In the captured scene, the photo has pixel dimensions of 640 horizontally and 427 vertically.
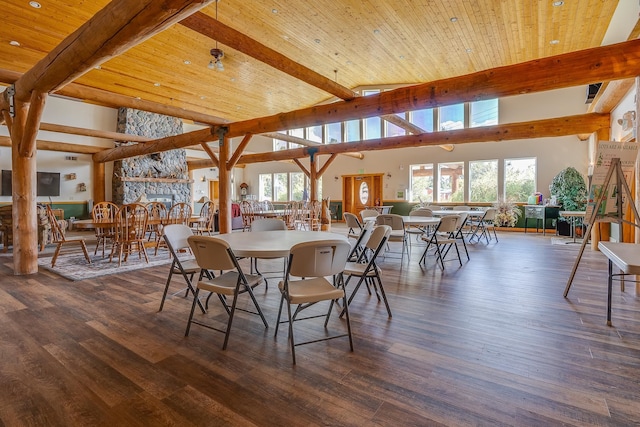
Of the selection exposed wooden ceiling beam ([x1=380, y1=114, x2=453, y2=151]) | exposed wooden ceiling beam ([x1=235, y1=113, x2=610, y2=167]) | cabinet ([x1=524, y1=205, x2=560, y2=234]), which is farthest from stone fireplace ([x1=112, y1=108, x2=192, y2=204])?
cabinet ([x1=524, y1=205, x2=560, y2=234])

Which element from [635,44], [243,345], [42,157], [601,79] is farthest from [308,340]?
[42,157]

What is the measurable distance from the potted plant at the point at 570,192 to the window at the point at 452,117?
3.13m

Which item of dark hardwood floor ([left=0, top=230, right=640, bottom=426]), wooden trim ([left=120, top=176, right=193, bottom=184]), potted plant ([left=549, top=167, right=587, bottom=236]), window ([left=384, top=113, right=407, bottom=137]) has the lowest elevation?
dark hardwood floor ([left=0, top=230, right=640, bottom=426])

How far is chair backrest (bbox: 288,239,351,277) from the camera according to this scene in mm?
2028

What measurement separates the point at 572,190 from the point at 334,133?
7.67 m

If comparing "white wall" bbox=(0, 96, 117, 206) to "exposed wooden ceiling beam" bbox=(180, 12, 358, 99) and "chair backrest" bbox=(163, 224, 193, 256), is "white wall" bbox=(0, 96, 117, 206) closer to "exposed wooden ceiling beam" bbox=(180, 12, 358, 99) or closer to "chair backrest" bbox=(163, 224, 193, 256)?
"exposed wooden ceiling beam" bbox=(180, 12, 358, 99)

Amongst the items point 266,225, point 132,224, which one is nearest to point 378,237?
point 266,225

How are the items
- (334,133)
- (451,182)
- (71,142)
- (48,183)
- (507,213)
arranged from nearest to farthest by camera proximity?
(48,183)
(71,142)
(507,213)
(451,182)
(334,133)

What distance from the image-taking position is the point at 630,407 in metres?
1.61

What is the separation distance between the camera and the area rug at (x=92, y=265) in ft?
14.5

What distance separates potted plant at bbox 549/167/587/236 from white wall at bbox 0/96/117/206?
12.7 meters

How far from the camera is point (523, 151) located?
973 cm

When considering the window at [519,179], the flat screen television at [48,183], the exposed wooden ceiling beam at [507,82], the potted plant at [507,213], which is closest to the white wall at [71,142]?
the flat screen television at [48,183]

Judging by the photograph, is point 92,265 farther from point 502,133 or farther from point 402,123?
point 502,133
